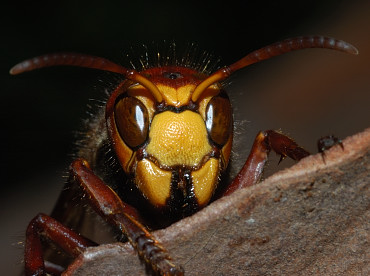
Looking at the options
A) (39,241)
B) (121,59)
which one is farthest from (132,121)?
(121,59)

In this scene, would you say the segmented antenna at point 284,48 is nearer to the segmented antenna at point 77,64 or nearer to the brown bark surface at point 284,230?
the segmented antenna at point 77,64

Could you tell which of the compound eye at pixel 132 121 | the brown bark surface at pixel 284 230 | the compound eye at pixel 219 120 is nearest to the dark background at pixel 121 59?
the compound eye at pixel 219 120

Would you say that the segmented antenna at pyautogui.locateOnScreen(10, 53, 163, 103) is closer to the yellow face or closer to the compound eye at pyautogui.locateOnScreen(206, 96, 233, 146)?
the yellow face

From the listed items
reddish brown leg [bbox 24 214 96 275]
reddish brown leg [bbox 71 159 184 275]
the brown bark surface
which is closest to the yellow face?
reddish brown leg [bbox 71 159 184 275]

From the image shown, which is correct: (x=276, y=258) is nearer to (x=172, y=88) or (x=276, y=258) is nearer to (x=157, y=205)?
(x=157, y=205)

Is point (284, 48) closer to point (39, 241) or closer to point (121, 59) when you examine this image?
point (39, 241)

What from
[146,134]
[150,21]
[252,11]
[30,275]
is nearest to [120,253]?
[146,134]
